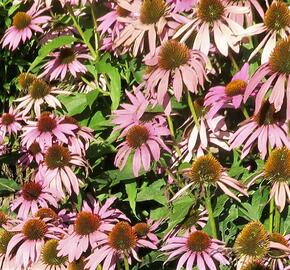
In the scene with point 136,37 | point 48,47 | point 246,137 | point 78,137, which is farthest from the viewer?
point 48,47

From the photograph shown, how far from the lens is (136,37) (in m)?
2.30

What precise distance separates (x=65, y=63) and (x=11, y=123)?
33 cm

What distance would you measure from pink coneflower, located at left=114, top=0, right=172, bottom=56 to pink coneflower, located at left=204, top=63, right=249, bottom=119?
0.25 meters

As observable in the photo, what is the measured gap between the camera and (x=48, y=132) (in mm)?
2525

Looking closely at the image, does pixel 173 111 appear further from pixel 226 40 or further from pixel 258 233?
pixel 258 233

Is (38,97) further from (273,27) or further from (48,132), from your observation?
(273,27)

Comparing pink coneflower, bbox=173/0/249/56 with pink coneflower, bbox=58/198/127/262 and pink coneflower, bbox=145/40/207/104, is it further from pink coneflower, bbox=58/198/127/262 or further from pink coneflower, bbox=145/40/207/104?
pink coneflower, bbox=58/198/127/262

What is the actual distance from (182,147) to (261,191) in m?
0.34

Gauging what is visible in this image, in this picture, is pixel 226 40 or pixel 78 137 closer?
pixel 226 40

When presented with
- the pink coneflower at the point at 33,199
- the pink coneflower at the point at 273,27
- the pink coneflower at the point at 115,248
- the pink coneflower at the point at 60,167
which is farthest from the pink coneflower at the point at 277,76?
the pink coneflower at the point at 33,199

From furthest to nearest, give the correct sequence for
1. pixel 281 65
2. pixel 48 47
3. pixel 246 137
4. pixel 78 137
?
1. pixel 48 47
2. pixel 78 137
3. pixel 246 137
4. pixel 281 65

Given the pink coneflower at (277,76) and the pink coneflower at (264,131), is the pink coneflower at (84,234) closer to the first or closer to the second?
the pink coneflower at (264,131)

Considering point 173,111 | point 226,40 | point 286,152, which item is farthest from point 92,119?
point 286,152

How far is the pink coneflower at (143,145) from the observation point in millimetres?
2234
